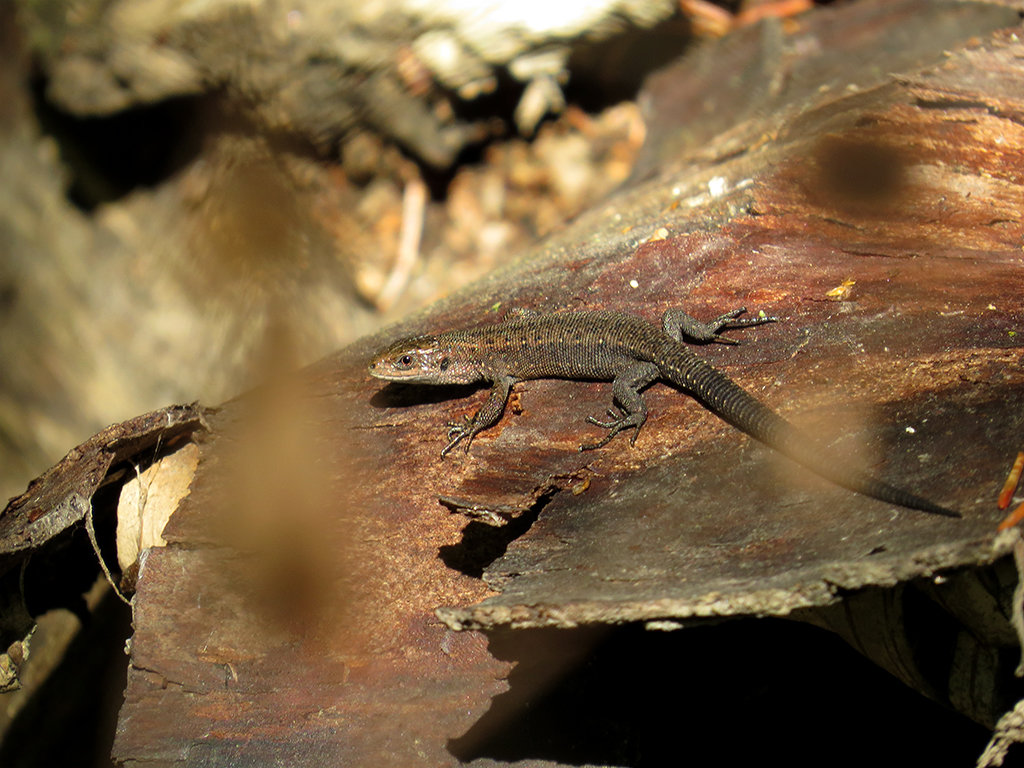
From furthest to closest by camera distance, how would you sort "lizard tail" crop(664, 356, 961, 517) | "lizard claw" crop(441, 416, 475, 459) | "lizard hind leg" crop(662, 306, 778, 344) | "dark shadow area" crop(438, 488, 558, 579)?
"lizard hind leg" crop(662, 306, 778, 344) → "lizard claw" crop(441, 416, 475, 459) → "dark shadow area" crop(438, 488, 558, 579) → "lizard tail" crop(664, 356, 961, 517)

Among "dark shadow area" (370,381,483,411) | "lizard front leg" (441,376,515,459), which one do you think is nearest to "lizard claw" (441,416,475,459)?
"lizard front leg" (441,376,515,459)

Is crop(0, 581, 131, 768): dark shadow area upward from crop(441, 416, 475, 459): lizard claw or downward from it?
downward

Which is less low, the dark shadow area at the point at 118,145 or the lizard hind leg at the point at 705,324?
the dark shadow area at the point at 118,145

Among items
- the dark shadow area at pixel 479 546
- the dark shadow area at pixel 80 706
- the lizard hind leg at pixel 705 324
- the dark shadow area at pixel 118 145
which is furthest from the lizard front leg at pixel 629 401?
the dark shadow area at pixel 118 145

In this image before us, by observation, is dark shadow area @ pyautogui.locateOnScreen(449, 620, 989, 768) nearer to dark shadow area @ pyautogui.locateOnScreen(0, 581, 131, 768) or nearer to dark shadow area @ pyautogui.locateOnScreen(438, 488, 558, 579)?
dark shadow area @ pyautogui.locateOnScreen(438, 488, 558, 579)

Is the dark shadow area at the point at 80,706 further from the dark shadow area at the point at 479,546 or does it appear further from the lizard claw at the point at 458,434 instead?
the dark shadow area at the point at 479,546

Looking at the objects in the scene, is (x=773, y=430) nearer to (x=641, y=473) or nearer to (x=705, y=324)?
(x=641, y=473)

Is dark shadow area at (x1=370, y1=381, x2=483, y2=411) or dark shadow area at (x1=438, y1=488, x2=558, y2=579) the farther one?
dark shadow area at (x1=370, y1=381, x2=483, y2=411)

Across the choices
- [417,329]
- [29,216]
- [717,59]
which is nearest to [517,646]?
[417,329]
